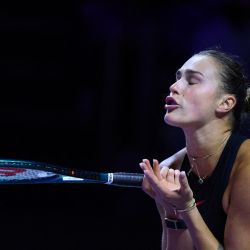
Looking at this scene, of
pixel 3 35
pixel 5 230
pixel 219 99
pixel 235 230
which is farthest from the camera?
pixel 3 35

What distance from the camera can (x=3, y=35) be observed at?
4559mm

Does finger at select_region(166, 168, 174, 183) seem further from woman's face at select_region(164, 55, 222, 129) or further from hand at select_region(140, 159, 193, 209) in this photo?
woman's face at select_region(164, 55, 222, 129)

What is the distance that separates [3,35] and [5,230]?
1788 mm

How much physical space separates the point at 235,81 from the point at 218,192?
42cm

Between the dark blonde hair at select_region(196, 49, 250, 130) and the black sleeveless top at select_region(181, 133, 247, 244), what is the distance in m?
0.12

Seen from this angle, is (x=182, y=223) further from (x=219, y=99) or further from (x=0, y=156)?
(x=0, y=156)

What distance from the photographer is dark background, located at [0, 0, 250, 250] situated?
391cm

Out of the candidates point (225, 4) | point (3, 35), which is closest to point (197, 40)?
point (225, 4)

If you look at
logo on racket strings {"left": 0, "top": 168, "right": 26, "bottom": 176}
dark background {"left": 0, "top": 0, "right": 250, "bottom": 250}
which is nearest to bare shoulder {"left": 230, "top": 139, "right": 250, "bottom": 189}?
logo on racket strings {"left": 0, "top": 168, "right": 26, "bottom": 176}

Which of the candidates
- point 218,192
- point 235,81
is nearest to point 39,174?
point 218,192

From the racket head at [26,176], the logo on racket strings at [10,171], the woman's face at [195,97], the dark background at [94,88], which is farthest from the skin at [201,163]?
the dark background at [94,88]

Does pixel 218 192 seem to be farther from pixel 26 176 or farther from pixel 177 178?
pixel 26 176

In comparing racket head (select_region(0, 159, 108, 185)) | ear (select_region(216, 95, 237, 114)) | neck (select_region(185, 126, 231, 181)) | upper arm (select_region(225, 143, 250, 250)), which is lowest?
upper arm (select_region(225, 143, 250, 250))

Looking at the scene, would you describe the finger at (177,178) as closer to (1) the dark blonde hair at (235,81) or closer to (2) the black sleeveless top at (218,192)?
(2) the black sleeveless top at (218,192)
